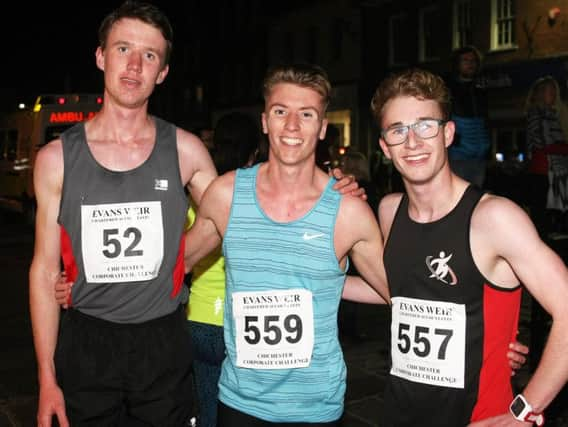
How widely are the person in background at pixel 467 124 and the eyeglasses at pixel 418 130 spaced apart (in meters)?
3.36

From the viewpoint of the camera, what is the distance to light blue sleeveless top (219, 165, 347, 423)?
2805 mm

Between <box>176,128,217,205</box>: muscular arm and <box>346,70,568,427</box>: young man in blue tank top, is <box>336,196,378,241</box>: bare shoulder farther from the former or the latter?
Answer: <box>176,128,217,205</box>: muscular arm

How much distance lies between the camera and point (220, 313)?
11.6 feet

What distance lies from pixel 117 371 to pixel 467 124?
4251 mm

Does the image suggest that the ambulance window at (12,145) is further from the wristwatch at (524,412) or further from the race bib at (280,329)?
the wristwatch at (524,412)

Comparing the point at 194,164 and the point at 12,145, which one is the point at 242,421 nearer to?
the point at 194,164

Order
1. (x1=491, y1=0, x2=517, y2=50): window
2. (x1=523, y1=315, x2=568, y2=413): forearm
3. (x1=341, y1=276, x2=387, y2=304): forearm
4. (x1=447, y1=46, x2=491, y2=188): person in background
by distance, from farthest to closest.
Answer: (x1=491, y1=0, x2=517, y2=50): window → (x1=447, y1=46, x2=491, y2=188): person in background → (x1=341, y1=276, x2=387, y2=304): forearm → (x1=523, y1=315, x2=568, y2=413): forearm

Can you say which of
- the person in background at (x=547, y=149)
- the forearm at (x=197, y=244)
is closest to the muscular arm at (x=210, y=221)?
the forearm at (x=197, y=244)

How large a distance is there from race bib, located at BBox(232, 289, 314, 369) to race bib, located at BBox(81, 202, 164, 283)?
20.4 inches

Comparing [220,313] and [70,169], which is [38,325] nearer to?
[70,169]

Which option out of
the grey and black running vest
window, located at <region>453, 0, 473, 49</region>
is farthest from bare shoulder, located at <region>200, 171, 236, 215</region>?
window, located at <region>453, 0, 473, 49</region>

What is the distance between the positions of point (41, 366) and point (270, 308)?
1.06 metres

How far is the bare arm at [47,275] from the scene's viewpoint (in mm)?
2922

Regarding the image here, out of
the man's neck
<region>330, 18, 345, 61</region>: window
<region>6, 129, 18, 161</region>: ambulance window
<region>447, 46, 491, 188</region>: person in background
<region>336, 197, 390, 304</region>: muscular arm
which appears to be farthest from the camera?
<region>330, 18, 345, 61</region>: window
